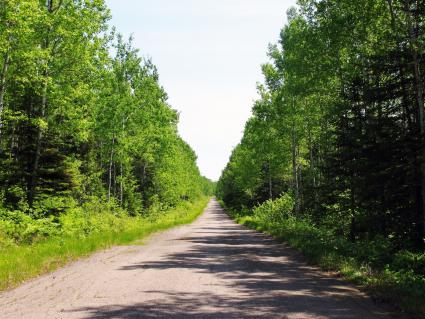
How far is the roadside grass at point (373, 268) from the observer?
307 inches

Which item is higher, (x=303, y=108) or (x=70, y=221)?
(x=303, y=108)

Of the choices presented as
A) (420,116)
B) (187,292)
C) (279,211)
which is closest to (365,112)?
(420,116)

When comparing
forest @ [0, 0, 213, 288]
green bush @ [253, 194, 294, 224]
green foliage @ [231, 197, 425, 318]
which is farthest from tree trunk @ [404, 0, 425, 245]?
green bush @ [253, 194, 294, 224]

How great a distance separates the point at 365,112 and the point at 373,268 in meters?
7.74

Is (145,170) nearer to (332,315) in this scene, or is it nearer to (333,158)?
(333,158)

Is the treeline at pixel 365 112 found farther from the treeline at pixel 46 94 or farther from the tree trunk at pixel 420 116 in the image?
the treeline at pixel 46 94

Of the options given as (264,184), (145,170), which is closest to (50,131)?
(145,170)

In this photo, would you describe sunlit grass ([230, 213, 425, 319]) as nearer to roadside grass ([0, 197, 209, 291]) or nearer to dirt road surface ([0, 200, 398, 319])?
dirt road surface ([0, 200, 398, 319])

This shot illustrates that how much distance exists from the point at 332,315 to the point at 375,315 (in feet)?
2.51

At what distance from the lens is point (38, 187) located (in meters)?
22.4

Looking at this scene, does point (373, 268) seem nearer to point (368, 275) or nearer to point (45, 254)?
Answer: point (368, 275)

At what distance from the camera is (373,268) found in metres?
11.3

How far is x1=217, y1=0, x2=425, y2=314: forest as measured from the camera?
12.1 m

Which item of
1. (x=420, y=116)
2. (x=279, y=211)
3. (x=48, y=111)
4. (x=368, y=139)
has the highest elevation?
(x=48, y=111)
